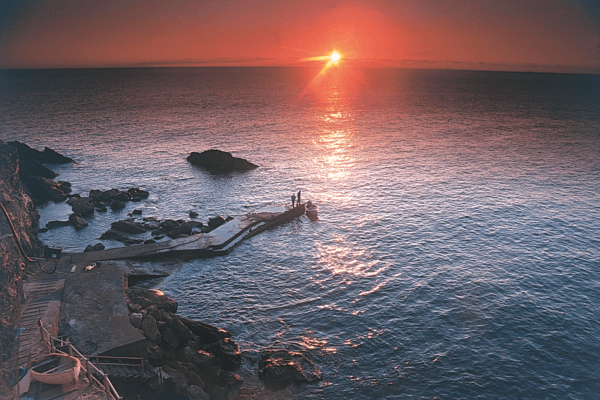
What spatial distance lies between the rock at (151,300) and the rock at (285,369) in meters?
8.30

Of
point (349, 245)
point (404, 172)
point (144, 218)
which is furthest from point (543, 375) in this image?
point (404, 172)

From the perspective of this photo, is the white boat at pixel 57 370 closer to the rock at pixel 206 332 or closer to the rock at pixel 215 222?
the rock at pixel 206 332

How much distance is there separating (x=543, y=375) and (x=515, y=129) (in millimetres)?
113013

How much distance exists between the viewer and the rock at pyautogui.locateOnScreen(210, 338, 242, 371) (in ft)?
78.4

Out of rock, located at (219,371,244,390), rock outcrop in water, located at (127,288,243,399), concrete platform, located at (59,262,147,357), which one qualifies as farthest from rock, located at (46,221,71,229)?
rock, located at (219,371,244,390)

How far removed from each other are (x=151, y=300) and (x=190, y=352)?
682 centimetres

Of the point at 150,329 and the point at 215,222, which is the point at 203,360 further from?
the point at 215,222

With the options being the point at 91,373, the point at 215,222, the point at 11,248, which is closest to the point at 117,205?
the point at 215,222

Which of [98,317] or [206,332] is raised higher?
[98,317]

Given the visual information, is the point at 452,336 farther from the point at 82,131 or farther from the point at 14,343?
the point at 82,131

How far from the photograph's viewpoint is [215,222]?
45.6 metres

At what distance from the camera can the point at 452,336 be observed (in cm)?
2720

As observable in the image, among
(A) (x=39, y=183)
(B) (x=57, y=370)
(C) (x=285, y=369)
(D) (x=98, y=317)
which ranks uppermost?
(B) (x=57, y=370)

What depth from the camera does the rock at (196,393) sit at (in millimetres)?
20047
